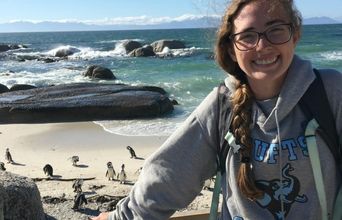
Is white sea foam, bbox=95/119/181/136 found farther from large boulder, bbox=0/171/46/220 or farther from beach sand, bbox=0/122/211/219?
large boulder, bbox=0/171/46/220

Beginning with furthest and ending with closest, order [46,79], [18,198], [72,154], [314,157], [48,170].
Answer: [46,79]
[72,154]
[48,170]
[18,198]
[314,157]

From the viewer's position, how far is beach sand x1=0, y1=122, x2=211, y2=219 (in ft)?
Answer: 25.6

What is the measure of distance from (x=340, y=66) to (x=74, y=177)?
28.0m

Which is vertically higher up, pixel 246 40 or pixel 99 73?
pixel 246 40

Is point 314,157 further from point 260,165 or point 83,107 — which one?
point 83,107

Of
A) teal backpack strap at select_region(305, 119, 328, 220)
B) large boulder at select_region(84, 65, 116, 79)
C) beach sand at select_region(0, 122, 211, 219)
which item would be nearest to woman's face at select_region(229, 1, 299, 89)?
teal backpack strap at select_region(305, 119, 328, 220)

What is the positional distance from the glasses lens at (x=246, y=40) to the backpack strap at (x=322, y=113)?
26 centimetres

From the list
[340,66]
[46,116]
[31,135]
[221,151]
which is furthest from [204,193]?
[340,66]

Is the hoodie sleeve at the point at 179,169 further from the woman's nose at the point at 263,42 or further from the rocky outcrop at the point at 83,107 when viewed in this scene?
the rocky outcrop at the point at 83,107

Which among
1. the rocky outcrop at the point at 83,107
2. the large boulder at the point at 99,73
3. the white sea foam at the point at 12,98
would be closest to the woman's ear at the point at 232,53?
the rocky outcrop at the point at 83,107

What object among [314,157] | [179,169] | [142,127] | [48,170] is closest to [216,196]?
[179,169]

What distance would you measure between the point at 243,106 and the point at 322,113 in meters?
0.27

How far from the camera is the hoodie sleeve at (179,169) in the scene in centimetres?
198

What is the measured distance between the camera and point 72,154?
473 inches
